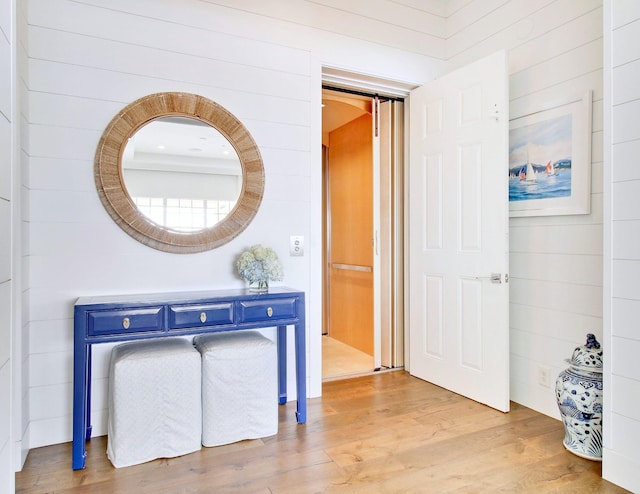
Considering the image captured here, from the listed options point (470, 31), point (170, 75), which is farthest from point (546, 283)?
point (170, 75)

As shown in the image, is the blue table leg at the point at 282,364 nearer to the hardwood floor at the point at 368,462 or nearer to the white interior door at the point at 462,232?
the hardwood floor at the point at 368,462

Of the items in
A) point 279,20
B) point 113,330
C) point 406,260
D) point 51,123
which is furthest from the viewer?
point 406,260

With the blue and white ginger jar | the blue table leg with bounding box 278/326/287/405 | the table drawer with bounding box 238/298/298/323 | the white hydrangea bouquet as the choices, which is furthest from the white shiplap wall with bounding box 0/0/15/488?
the blue and white ginger jar

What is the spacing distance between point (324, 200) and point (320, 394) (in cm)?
262

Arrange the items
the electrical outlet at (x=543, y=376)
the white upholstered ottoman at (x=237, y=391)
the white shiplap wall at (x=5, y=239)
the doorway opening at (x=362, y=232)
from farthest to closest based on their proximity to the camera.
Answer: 1. the doorway opening at (x=362, y=232)
2. the electrical outlet at (x=543, y=376)
3. the white upholstered ottoman at (x=237, y=391)
4. the white shiplap wall at (x=5, y=239)

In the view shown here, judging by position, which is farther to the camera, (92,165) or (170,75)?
(170,75)

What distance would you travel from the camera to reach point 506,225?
8.83 feet

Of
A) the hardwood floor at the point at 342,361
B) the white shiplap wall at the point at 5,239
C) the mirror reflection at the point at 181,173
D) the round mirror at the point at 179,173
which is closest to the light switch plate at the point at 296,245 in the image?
the round mirror at the point at 179,173

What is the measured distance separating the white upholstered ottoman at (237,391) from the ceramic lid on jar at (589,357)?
1.60 metres

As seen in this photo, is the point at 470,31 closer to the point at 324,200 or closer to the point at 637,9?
the point at 637,9

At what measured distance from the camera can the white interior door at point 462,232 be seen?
8.94 feet

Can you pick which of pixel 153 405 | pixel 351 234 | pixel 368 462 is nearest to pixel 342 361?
pixel 351 234

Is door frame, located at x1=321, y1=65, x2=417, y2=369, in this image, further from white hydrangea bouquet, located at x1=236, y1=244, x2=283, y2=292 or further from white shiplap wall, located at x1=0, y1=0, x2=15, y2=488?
white shiplap wall, located at x1=0, y1=0, x2=15, y2=488

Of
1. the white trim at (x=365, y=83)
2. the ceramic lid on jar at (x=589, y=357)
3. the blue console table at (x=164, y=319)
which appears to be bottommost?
the ceramic lid on jar at (x=589, y=357)
